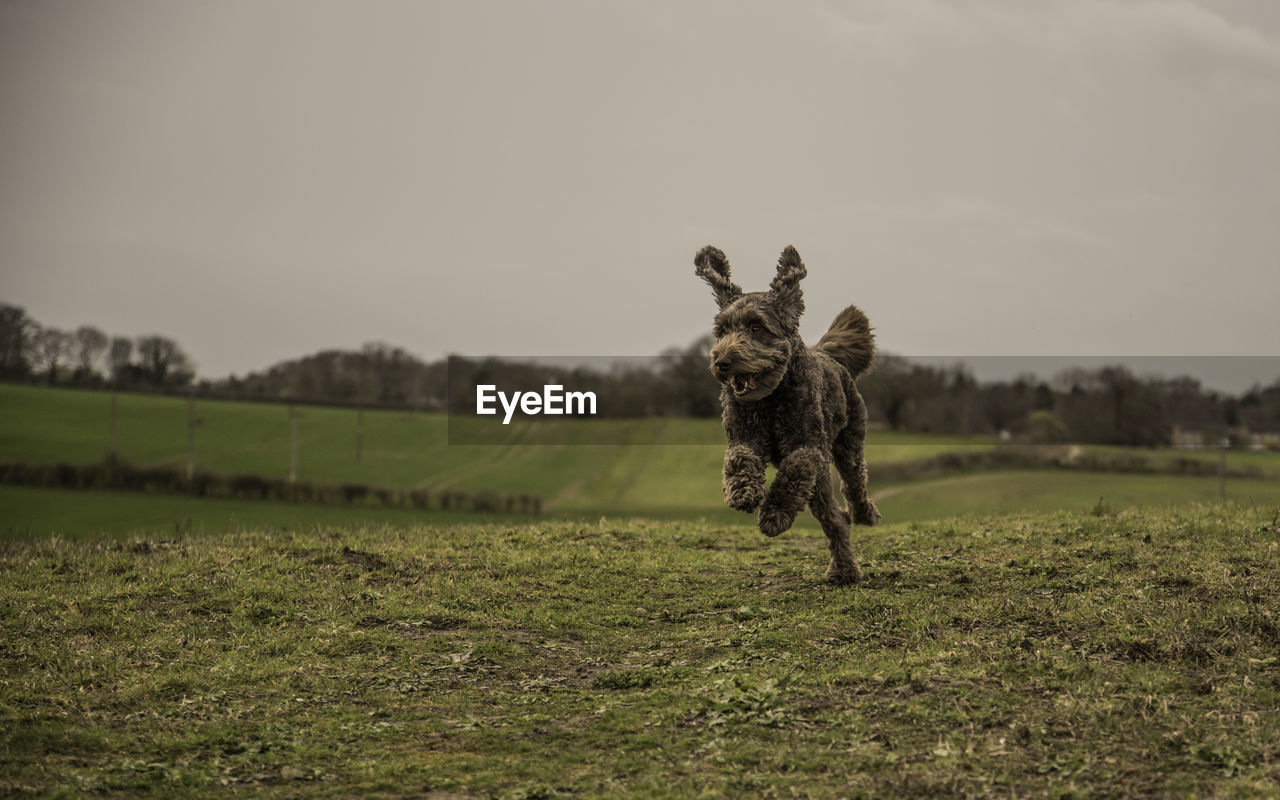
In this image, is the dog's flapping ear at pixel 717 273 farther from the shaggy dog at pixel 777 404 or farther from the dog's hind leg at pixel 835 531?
the dog's hind leg at pixel 835 531

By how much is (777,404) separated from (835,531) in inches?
63.8

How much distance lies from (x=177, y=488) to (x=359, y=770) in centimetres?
4776

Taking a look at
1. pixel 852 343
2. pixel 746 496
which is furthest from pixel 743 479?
pixel 852 343

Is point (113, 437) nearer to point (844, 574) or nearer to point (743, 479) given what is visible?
point (844, 574)

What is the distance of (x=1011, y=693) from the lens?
781 cm

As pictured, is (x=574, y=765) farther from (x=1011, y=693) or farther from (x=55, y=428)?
(x=55, y=428)

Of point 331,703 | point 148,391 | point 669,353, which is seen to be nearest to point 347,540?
point 331,703

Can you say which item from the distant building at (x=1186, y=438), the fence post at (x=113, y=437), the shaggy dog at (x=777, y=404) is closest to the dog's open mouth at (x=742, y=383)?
the shaggy dog at (x=777, y=404)

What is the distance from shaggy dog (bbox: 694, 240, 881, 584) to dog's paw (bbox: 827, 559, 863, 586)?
11 mm

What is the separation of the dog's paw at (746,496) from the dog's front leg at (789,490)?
185 mm

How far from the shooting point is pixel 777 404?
37.2 ft

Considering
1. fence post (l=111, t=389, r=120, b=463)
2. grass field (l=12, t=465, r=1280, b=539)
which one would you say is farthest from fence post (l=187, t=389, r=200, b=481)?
grass field (l=12, t=465, r=1280, b=539)

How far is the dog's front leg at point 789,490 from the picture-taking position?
10.4m

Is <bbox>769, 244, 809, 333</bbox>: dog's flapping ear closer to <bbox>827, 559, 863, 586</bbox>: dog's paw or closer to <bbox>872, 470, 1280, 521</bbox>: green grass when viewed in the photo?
<bbox>827, 559, 863, 586</bbox>: dog's paw
